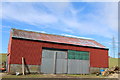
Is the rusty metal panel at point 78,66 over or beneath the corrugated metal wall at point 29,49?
beneath

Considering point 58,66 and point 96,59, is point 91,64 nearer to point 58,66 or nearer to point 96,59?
point 96,59

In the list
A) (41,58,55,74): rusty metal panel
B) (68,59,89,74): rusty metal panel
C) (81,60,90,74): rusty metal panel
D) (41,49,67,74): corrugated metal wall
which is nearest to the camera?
(41,58,55,74): rusty metal panel

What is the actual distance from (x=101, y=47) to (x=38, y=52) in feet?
38.1

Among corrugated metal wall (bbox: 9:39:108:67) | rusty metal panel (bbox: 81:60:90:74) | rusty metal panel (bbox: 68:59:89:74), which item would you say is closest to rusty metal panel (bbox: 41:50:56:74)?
corrugated metal wall (bbox: 9:39:108:67)

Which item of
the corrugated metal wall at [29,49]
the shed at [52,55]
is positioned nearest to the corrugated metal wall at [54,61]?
the shed at [52,55]

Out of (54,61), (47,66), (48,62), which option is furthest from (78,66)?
(47,66)

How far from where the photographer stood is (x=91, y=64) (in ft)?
76.6

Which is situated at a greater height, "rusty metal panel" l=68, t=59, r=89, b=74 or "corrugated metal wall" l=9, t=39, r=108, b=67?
"corrugated metal wall" l=9, t=39, r=108, b=67

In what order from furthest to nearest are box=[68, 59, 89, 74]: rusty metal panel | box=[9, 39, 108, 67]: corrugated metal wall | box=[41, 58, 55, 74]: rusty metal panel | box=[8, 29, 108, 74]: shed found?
box=[68, 59, 89, 74]: rusty metal panel, box=[41, 58, 55, 74]: rusty metal panel, box=[8, 29, 108, 74]: shed, box=[9, 39, 108, 67]: corrugated metal wall

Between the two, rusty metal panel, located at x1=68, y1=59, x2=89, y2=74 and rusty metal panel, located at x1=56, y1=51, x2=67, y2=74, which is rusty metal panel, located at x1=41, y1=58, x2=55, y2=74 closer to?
rusty metal panel, located at x1=56, y1=51, x2=67, y2=74

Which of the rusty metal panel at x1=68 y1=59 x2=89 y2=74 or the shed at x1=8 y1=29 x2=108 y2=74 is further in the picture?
the rusty metal panel at x1=68 y1=59 x2=89 y2=74

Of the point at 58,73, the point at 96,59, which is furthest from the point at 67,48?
the point at 96,59

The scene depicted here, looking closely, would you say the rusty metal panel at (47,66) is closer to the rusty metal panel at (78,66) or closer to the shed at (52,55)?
the shed at (52,55)

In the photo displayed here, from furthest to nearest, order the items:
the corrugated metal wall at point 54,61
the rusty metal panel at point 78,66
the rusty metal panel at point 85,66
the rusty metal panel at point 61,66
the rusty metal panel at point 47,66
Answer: the rusty metal panel at point 85,66, the rusty metal panel at point 78,66, the rusty metal panel at point 61,66, the corrugated metal wall at point 54,61, the rusty metal panel at point 47,66
